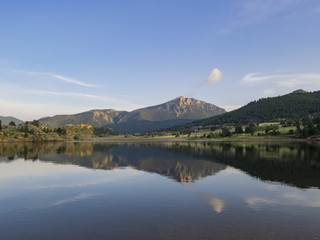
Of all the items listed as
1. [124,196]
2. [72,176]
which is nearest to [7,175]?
[72,176]

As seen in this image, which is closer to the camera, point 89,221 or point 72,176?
point 89,221

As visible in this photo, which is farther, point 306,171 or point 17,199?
point 306,171

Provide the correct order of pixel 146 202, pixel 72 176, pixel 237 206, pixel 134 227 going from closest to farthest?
1. pixel 134 227
2. pixel 237 206
3. pixel 146 202
4. pixel 72 176

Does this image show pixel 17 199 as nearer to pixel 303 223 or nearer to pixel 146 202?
pixel 146 202

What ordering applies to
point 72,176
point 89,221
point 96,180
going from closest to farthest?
point 89,221, point 96,180, point 72,176

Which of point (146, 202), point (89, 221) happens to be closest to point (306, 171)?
point (146, 202)

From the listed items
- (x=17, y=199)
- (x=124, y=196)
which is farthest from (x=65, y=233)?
(x=17, y=199)

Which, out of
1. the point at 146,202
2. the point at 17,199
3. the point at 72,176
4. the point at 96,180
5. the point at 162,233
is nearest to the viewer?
Result: the point at 162,233

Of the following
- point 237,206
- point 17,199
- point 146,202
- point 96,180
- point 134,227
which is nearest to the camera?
point 134,227

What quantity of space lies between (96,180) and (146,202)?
23.3 meters

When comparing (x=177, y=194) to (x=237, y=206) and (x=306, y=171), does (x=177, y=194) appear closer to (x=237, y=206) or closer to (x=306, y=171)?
(x=237, y=206)

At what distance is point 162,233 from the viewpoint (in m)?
23.7

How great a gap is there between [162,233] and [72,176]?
143 ft

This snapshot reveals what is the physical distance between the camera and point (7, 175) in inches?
2422
